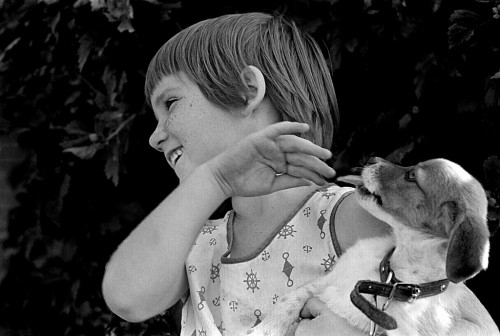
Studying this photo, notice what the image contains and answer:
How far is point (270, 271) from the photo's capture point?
2076 millimetres

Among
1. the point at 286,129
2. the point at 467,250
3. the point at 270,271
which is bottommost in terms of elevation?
the point at 270,271

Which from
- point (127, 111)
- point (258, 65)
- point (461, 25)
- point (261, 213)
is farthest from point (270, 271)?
point (127, 111)

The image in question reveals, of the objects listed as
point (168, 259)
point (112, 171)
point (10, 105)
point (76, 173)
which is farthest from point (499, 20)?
point (10, 105)

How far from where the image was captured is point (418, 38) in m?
2.62

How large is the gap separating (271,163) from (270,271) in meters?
0.37

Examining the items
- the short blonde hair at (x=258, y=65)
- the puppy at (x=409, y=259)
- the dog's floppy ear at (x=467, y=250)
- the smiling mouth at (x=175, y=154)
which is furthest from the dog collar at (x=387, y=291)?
the smiling mouth at (x=175, y=154)

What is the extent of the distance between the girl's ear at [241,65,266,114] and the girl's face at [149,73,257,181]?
4 centimetres

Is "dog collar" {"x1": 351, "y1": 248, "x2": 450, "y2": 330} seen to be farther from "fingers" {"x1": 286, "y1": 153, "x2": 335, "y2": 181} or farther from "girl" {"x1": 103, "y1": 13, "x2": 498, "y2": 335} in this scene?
"fingers" {"x1": 286, "y1": 153, "x2": 335, "y2": 181}

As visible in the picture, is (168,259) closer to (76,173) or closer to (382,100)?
(382,100)

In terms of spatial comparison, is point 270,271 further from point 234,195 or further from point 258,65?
point 258,65

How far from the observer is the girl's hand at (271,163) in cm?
177

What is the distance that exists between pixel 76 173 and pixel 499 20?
71.7 inches

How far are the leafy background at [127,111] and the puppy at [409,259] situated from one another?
14.7 inches

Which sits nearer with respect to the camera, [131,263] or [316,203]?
[131,263]
